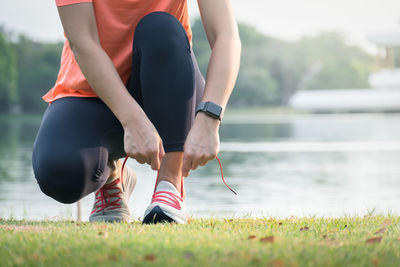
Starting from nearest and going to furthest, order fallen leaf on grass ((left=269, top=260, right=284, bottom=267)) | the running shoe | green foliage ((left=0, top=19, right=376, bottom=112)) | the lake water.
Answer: fallen leaf on grass ((left=269, top=260, right=284, bottom=267))
the running shoe
the lake water
green foliage ((left=0, top=19, right=376, bottom=112))

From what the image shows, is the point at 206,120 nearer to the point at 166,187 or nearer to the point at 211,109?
the point at 211,109

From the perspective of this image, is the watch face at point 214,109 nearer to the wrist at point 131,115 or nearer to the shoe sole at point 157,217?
the wrist at point 131,115

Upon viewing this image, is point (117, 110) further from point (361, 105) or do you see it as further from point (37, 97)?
point (37, 97)

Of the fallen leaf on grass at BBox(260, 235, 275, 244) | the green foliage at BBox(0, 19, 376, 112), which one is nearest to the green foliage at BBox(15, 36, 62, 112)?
the green foliage at BBox(0, 19, 376, 112)

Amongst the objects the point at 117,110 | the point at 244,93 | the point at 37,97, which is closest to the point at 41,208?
the point at 117,110

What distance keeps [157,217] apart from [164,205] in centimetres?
4

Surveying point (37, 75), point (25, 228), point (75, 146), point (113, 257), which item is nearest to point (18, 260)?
point (113, 257)

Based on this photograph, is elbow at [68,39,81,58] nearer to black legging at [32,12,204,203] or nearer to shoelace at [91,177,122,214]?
black legging at [32,12,204,203]

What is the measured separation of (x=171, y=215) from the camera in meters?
1.62

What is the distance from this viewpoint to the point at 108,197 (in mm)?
1859

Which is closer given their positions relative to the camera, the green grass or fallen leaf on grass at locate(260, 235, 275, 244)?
the green grass

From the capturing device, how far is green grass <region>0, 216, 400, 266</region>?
1111 millimetres

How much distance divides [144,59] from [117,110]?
17 cm

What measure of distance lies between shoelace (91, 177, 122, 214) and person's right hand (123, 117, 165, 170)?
386mm
